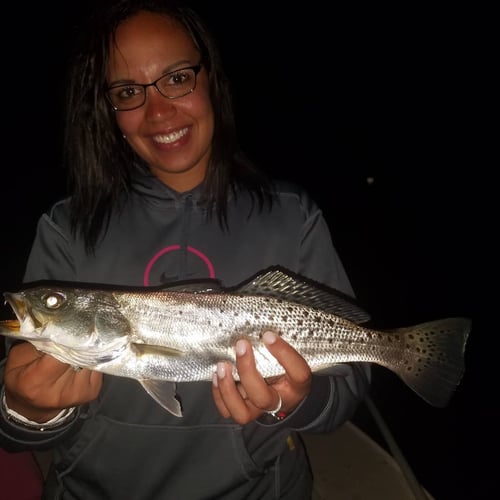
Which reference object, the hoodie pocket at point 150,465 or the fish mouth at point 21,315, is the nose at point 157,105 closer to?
the fish mouth at point 21,315

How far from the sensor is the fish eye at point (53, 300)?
2162mm

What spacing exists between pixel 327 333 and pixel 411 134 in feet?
131

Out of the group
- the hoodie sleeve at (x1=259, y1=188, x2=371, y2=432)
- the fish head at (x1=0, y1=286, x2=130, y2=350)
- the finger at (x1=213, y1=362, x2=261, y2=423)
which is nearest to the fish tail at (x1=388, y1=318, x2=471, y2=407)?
the hoodie sleeve at (x1=259, y1=188, x2=371, y2=432)

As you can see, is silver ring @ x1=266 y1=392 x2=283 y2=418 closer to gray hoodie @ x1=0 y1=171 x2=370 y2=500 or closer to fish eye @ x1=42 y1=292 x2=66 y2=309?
gray hoodie @ x1=0 y1=171 x2=370 y2=500

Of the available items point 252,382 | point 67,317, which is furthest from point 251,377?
point 67,317

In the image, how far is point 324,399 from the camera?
2.40 m

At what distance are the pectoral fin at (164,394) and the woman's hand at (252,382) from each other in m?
0.21

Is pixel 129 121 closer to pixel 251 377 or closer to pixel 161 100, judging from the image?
pixel 161 100

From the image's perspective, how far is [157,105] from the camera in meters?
2.33

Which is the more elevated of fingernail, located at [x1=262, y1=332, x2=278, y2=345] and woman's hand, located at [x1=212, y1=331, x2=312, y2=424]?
fingernail, located at [x1=262, y1=332, x2=278, y2=345]

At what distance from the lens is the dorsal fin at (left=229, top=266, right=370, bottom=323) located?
2361 millimetres

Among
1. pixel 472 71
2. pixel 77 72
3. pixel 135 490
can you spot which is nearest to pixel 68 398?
pixel 135 490

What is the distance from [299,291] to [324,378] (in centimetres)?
56

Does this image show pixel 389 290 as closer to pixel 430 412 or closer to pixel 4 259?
pixel 430 412
